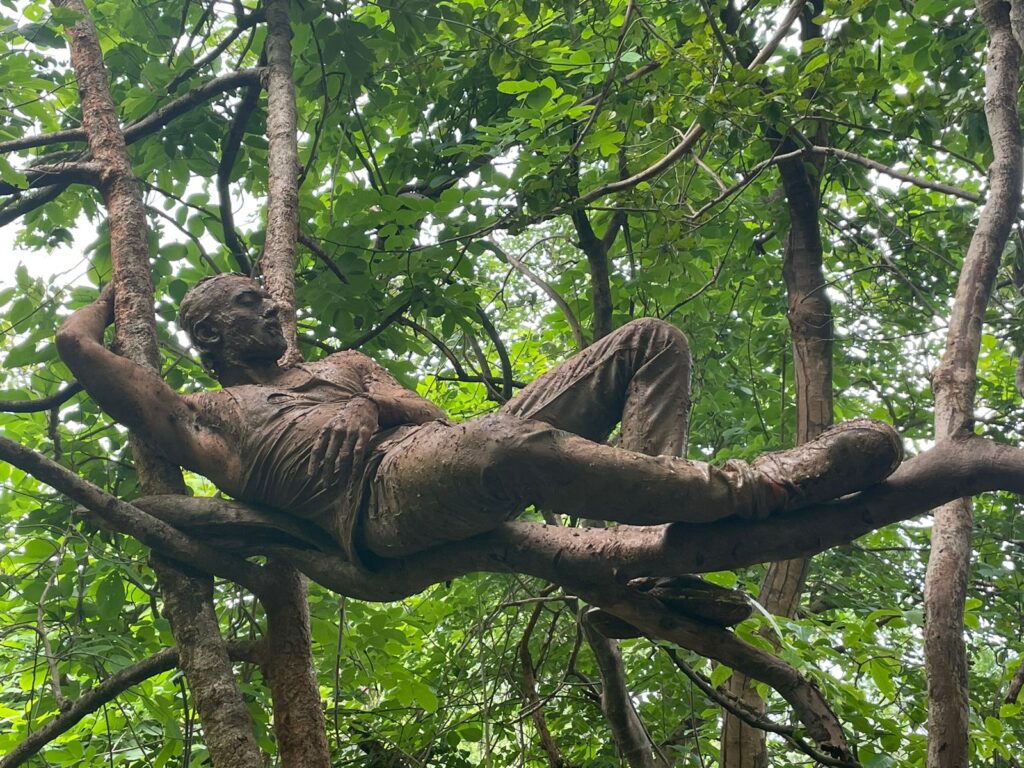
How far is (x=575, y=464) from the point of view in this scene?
11.5ft

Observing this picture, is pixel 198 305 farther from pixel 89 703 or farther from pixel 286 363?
pixel 89 703

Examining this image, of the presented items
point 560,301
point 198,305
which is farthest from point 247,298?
point 560,301

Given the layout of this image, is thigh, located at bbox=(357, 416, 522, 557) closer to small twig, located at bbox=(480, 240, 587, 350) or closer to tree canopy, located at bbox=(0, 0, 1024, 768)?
tree canopy, located at bbox=(0, 0, 1024, 768)

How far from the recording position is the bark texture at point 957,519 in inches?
136

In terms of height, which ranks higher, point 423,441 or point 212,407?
point 212,407

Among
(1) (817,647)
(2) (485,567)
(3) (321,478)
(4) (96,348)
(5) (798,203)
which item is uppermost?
(5) (798,203)

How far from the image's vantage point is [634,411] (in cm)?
395

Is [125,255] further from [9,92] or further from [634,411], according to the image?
[634,411]

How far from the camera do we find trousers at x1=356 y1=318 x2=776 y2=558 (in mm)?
3414

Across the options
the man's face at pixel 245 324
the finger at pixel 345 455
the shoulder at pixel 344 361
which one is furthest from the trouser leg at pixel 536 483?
the man's face at pixel 245 324

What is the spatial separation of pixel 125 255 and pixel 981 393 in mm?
6938

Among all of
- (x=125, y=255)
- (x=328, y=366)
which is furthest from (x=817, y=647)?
(x=125, y=255)

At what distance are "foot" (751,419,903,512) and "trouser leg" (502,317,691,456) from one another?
22.4 inches

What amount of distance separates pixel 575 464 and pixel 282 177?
10.2 feet
